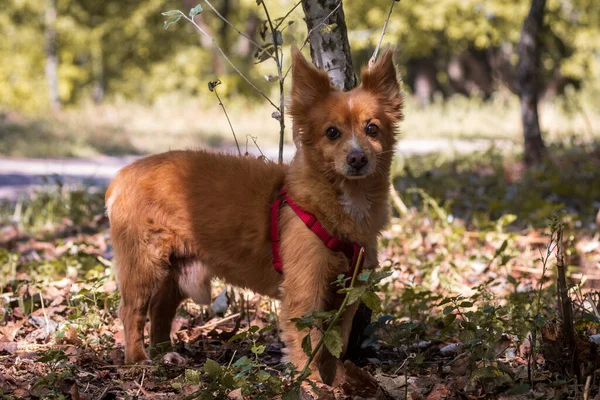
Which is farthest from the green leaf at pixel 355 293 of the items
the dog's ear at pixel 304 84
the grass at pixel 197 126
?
the grass at pixel 197 126

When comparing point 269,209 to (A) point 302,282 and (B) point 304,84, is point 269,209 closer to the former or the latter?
(A) point 302,282

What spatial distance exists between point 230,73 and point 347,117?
78.1 feet

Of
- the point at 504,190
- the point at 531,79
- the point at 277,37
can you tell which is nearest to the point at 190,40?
the point at 531,79

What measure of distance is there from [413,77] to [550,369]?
3939cm

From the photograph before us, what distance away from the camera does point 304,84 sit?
391cm

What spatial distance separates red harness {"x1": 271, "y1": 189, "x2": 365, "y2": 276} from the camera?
3.70 m

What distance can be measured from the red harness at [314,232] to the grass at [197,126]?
410 inches

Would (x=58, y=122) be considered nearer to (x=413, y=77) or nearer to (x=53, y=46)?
(x=53, y=46)

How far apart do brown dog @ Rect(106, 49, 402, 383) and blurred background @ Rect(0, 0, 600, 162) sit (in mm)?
642

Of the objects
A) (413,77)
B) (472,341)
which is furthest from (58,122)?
(413,77)

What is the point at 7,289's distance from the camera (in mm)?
5250

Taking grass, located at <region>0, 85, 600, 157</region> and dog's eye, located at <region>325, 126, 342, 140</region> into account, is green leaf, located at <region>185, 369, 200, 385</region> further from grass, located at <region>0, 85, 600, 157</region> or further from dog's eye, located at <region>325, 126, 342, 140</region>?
grass, located at <region>0, 85, 600, 157</region>

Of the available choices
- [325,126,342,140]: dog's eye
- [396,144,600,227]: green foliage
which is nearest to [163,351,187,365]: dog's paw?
[325,126,342,140]: dog's eye

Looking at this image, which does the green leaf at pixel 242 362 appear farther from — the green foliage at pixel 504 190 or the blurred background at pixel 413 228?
the green foliage at pixel 504 190
